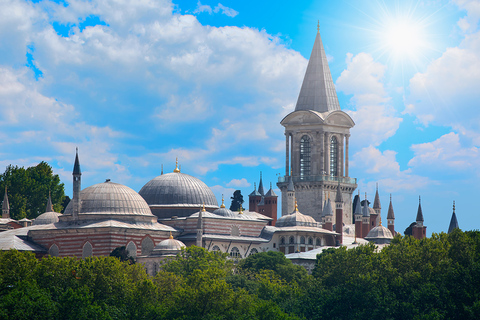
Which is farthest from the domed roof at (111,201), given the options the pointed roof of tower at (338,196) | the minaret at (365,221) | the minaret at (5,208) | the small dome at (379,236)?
the minaret at (365,221)

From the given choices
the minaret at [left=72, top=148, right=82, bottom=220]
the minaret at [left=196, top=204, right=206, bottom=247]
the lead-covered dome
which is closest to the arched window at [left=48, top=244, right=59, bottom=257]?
the minaret at [left=72, top=148, right=82, bottom=220]

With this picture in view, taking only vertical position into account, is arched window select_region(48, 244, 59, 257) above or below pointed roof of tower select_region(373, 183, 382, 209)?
below

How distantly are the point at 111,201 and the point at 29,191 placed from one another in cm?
2699

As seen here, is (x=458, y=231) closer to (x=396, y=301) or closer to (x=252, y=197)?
(x=396, y=301)

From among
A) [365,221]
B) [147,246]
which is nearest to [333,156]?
[365,221]

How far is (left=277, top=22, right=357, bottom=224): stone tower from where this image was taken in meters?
117

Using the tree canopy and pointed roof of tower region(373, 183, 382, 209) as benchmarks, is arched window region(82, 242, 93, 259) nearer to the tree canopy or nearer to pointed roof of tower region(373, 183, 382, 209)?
the tree canopy

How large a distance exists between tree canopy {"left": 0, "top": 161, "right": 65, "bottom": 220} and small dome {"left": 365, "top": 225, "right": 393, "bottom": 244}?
3350 centimetres

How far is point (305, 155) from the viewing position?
119 m

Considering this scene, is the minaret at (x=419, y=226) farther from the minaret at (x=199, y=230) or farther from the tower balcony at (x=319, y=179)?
the minaret at (x=199, y=230)

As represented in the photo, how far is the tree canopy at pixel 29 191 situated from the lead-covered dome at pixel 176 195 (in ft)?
56.5

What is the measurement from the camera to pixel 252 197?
120312 millimetres

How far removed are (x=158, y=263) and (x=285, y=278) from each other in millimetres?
10238

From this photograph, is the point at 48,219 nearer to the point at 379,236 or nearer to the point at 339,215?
the point at 339,215
